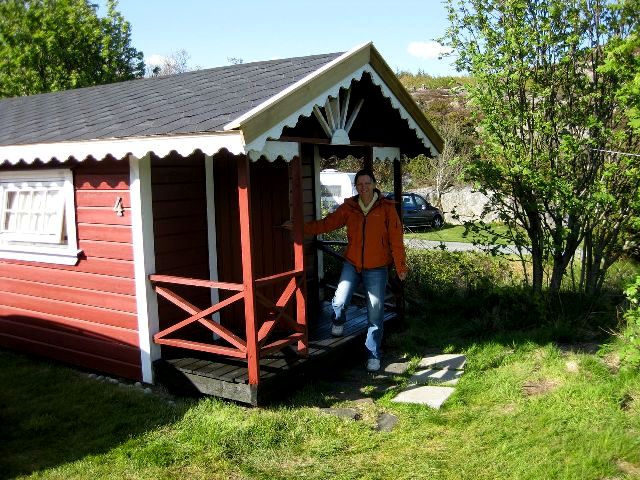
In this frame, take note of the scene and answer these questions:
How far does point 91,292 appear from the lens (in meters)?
6.32

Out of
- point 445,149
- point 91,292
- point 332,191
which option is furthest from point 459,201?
point 91,292

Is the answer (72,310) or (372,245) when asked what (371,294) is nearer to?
(372,245)

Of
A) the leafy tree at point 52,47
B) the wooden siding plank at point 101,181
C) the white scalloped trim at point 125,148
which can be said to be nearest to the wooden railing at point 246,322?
the wooden siding plank at point 101,181

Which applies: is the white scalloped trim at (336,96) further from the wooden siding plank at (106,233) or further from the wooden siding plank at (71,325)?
the wooden siding plank at (71,325)

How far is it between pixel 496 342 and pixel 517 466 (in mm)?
2626

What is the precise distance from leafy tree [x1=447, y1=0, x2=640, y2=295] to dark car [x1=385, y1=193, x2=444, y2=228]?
15085 millimetres

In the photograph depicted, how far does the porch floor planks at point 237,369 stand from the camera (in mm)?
5246

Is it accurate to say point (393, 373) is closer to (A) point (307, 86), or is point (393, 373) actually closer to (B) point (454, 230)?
(A) point (307, 86)

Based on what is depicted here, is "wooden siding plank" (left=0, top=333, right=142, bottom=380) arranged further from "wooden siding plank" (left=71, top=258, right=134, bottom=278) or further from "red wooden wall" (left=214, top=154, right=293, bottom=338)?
"red wooden wall" (left=214, top=154, right=293, bottom=338)

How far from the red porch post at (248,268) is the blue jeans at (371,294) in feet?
4.61

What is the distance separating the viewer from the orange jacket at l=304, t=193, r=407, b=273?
6125 millimetres

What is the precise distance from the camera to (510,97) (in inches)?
279

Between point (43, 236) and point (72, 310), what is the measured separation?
35.0 inches

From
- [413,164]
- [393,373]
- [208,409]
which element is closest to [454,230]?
[413,164]
